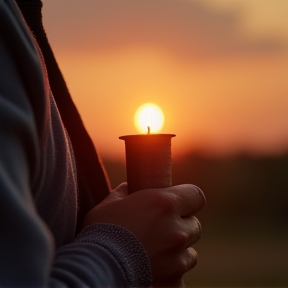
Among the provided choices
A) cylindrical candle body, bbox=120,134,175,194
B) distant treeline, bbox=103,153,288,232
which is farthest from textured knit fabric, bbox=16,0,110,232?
distant treeline, bbox=103,153,288,232

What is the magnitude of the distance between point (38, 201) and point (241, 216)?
1297 inches

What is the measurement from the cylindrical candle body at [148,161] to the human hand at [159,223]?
0.11 ft

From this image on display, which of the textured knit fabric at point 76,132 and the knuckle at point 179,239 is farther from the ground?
the textured knit fabric at point 76,132

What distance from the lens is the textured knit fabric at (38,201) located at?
3.32 ft

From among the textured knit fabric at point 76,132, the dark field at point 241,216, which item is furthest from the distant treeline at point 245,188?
the textured knit fabric at point 76,132

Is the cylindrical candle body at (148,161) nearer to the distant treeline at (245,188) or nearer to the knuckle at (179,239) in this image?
the knuckle at (179,239)

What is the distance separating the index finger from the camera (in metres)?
1.44

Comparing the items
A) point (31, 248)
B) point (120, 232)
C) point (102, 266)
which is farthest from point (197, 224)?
point (31, 248)

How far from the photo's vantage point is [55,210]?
1237mm

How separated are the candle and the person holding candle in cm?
4

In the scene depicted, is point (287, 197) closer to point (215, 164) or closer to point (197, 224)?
point (215, 164)

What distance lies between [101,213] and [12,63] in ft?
1.30

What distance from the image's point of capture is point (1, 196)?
1008 mm

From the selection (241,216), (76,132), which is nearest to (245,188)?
(241,216)
